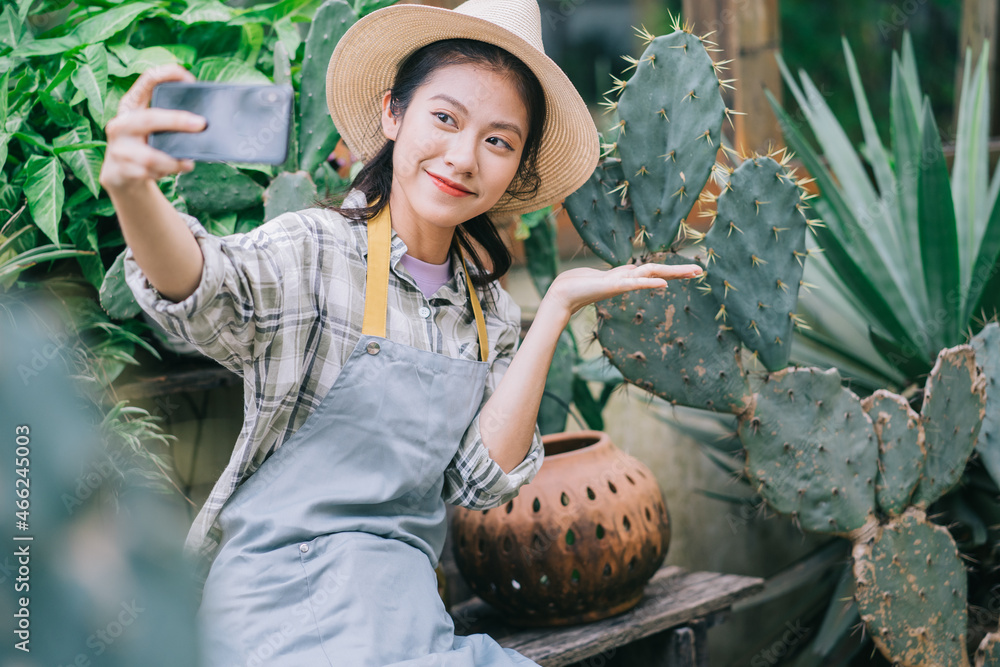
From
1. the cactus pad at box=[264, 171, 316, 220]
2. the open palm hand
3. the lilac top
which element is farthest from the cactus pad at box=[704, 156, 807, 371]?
the cactus pad at box=[264, 171, 316, 220]

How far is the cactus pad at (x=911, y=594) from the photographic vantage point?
1.57 meters

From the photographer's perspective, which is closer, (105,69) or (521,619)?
(105,69)

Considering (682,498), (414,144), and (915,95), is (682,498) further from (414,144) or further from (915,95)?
(414,144)

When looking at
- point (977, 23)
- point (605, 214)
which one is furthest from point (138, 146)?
point (977, 23)

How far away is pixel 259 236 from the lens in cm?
107

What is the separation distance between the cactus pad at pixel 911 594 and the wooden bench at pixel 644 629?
11.7 inches

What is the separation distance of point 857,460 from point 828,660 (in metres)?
0.83

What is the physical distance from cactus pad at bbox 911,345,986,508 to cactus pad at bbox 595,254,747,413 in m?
0.41

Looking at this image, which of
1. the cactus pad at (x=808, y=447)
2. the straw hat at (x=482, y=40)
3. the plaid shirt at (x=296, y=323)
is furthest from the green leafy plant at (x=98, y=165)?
the cactus pad at (x=808, y=447)

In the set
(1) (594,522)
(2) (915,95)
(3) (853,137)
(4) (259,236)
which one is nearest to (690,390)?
(1) (594,522)

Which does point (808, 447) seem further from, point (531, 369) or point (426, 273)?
point (426, 273)

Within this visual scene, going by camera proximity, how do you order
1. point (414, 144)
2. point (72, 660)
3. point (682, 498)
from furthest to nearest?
point (682, 498) → point (414, 144) → point (72, 660)

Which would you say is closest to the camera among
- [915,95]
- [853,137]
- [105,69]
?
[105,69]

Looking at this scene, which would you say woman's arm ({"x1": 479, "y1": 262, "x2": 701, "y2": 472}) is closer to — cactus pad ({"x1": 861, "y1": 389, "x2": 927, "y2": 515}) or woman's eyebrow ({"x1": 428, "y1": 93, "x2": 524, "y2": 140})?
woman's eyebrow ({"x1": 428, "y1": 93, "x2": 524, "y2": 140})
